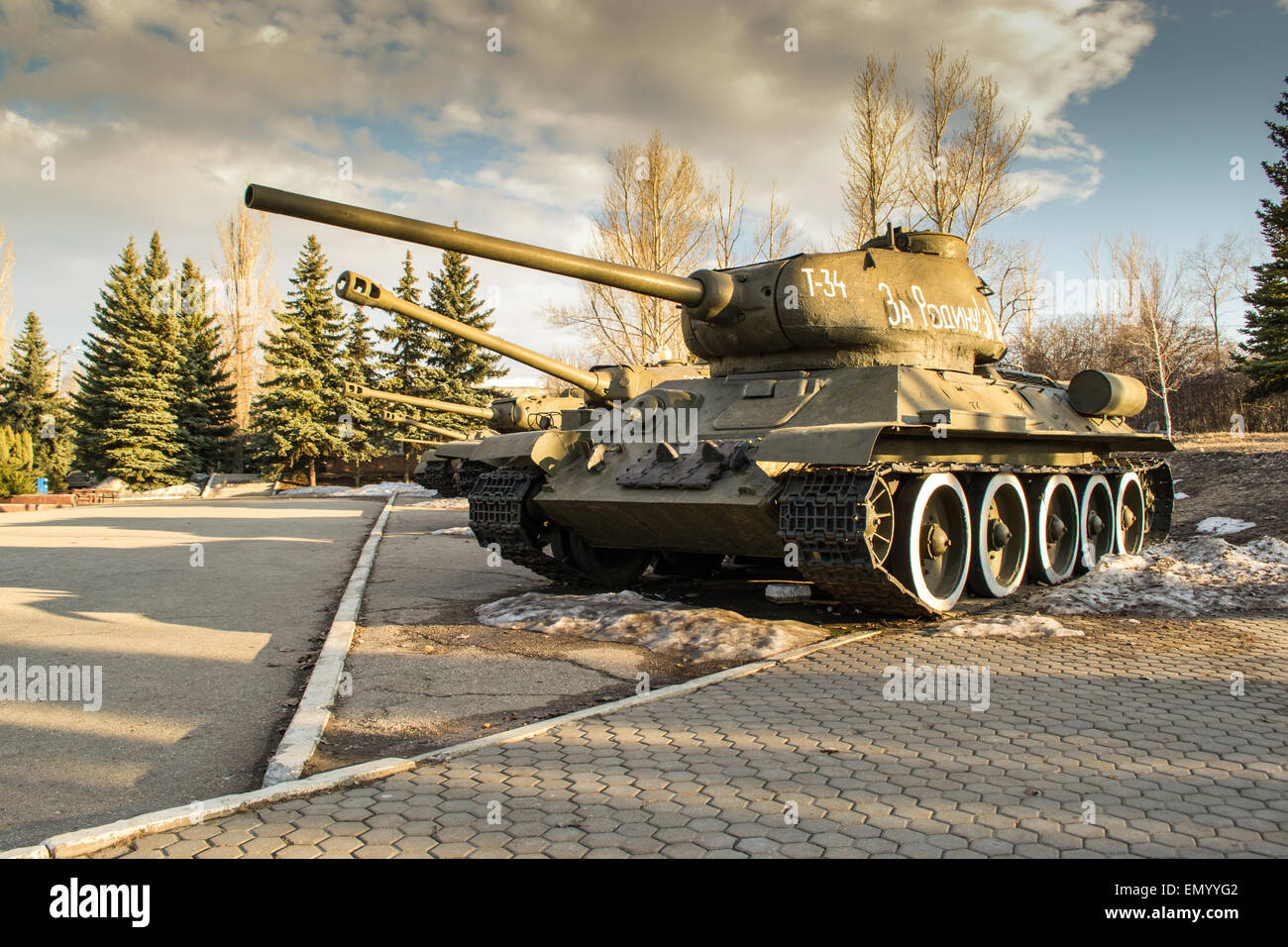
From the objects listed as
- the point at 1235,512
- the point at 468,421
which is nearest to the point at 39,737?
the point at 1235,512

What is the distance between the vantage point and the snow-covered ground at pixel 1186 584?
8.71 m

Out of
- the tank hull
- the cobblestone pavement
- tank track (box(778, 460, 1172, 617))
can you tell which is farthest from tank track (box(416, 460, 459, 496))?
the cobblestone pavement

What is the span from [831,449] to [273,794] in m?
4.55

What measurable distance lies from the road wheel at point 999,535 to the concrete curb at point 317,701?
18.4 feet

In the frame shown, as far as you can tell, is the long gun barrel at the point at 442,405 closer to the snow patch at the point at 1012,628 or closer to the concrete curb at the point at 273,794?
the snow patch at the point at 1012,628

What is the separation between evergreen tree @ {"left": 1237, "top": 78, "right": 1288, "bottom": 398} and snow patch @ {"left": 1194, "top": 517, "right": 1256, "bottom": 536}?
1392 centimetres

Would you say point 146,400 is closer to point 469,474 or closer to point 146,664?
point 469,474

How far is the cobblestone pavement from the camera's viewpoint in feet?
11.1

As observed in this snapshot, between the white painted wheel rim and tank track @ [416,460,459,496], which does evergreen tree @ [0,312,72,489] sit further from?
the white painted wheel rim

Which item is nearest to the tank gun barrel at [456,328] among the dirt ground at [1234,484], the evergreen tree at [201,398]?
the dirt ground at [1234,484]

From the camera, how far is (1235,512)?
604 inches

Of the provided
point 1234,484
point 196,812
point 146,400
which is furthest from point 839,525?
point 146,400
